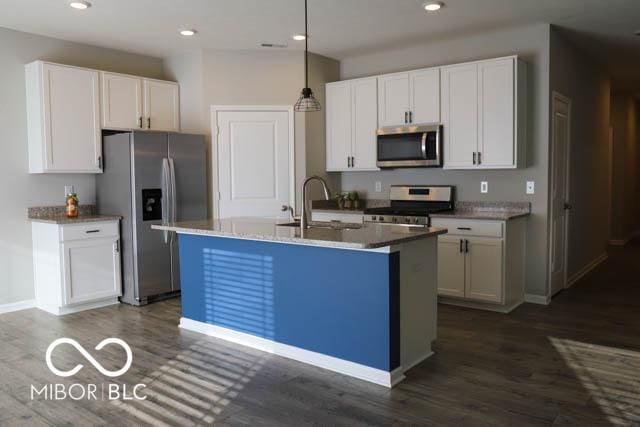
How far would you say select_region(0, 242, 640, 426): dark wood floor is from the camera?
2693mm

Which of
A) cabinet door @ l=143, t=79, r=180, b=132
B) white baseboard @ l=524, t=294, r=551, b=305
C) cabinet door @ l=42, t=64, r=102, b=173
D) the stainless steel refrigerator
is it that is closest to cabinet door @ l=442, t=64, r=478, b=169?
white baseboard @ l=524, t=294, r=551, b=305

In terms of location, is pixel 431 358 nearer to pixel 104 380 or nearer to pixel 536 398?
pixel 536 398

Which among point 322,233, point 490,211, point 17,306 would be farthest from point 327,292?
point 17,306

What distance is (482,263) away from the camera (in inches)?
184

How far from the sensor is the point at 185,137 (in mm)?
5320

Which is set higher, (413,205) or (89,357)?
(413,205)

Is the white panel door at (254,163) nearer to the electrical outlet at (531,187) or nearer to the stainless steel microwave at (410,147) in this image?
the stainless steel microwave at (410,147)

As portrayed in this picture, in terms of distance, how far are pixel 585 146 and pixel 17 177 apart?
6150 millimetres

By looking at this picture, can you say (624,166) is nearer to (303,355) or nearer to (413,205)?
(413,205)

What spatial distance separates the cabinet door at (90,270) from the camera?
4758 mm

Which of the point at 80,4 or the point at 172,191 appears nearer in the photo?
the point at 80,4

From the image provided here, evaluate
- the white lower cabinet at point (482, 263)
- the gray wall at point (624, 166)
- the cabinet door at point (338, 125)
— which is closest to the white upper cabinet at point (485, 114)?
the white lower cabinet at point (482, 263)

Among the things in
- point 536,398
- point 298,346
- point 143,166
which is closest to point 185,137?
point 143,166

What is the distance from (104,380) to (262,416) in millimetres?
1120
